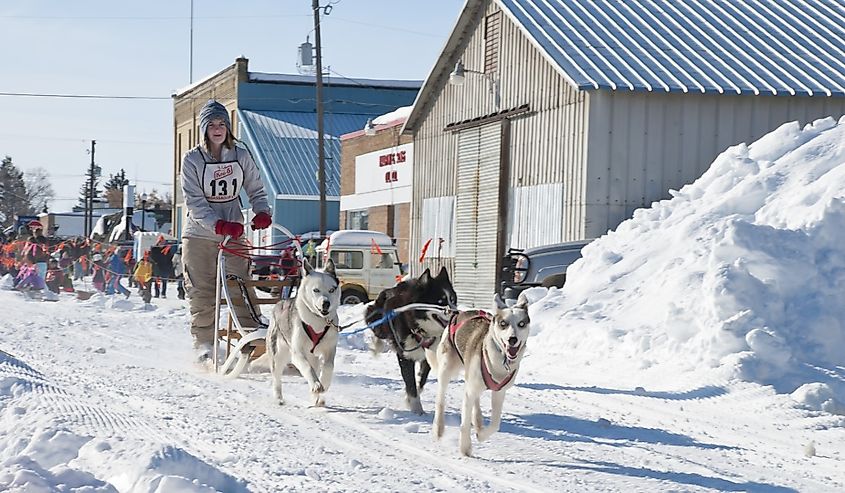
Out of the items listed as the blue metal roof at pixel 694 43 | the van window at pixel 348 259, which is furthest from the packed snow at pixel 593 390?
the van window at pixel 348 259

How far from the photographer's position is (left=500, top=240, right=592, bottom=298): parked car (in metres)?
17.4

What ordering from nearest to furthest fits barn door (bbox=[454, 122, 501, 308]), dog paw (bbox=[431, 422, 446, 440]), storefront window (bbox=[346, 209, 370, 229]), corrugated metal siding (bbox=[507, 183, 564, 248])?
dog paw (bbox=[431, 422, 446, 440])
corrugated metal siding (bbox=[507, 183, 564, 248])
barn door (bbox=[454, 122, 501, 308])
storefront window (bbox=[346, 209, 370, 229])

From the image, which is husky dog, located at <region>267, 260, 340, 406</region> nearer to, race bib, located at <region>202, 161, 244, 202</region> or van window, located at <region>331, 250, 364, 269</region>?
race bib, located at <region>202, 161, 244, 202</region>

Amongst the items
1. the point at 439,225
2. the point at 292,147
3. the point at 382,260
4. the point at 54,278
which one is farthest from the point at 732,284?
the point at 292,147

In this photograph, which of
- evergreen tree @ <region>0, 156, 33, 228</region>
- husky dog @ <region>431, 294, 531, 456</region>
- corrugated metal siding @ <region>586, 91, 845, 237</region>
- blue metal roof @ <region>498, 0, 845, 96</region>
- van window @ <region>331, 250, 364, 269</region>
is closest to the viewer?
husky dog @ <region>431, 294, 531, 456</region>

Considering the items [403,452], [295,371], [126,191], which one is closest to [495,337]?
[403,452]

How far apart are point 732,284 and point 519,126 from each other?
1172 centimetres

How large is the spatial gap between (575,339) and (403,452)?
6488 millimetres

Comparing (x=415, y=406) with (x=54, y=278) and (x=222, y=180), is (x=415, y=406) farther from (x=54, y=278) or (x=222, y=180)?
(x=54, y=278)

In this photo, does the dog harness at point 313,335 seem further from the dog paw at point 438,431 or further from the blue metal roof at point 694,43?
the blue metal roof at point 694,43

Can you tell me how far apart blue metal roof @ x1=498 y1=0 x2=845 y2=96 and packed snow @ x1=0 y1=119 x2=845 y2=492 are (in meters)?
4.34

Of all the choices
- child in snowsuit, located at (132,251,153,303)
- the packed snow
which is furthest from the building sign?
the packed snow

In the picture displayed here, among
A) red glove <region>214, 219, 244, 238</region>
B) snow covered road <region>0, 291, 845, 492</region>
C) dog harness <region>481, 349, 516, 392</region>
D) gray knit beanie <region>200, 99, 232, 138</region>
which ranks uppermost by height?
gray knit beanie <region>200, 99, 232, 138</region>

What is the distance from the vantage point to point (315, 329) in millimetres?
8398
